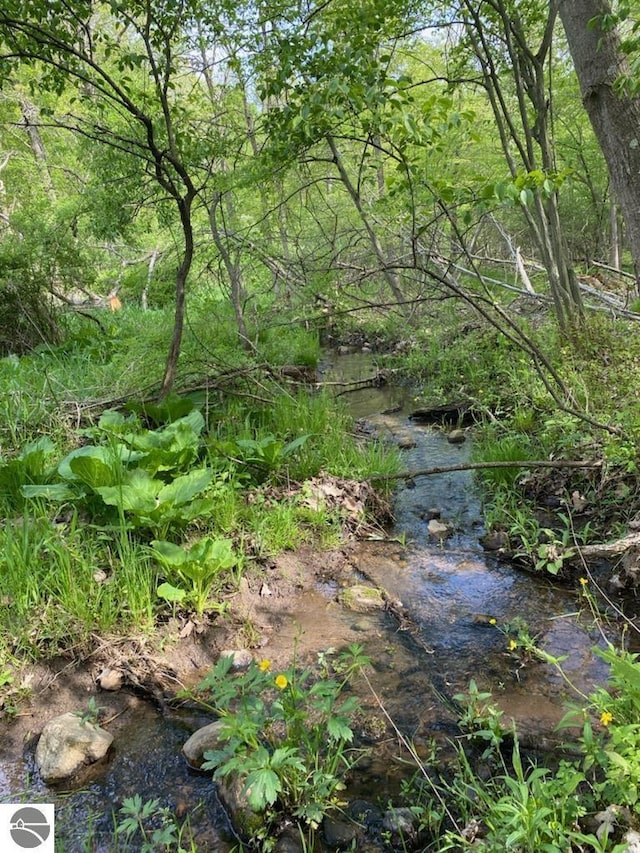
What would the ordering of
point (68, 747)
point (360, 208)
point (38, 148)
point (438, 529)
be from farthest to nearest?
point (38, 148), point (360, 208), point (438, 529), point (68, 747)

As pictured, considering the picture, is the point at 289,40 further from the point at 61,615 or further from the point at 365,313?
the point at 365,313

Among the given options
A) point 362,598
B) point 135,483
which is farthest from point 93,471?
point 362,598

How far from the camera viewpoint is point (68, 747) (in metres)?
1.87

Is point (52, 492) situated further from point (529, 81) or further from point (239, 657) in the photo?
point (529, 81)

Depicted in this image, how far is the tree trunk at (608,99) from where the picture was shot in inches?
96.7

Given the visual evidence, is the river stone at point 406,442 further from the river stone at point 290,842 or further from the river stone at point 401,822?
the river stone at point 290,842

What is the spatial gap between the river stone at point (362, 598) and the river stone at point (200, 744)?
40.3 inches

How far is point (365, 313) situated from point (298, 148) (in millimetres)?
5820

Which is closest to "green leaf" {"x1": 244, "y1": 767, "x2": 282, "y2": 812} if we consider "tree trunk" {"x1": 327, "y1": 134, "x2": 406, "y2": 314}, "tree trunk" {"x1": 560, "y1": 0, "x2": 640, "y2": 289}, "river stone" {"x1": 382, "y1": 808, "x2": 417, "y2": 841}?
"river stone" {"x1": 382, "y1": 808, "x2": 417, "y2": 841}

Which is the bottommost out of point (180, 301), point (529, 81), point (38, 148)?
point (180, 301)

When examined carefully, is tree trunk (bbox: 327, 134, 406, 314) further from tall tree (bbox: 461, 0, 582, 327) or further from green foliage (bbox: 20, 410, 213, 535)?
green foliage (bbox: 20, 410, 213, 535)

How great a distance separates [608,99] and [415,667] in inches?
116

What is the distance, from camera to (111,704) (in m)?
2.15

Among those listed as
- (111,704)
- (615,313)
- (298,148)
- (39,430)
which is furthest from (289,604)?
(615,313)
